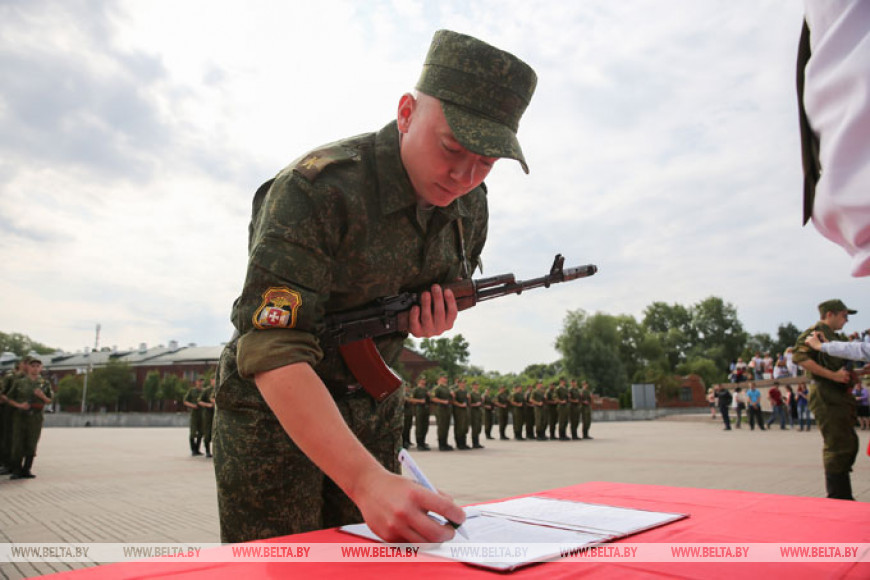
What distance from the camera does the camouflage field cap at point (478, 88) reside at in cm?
164

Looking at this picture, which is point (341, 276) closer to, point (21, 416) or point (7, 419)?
point (21, 416)

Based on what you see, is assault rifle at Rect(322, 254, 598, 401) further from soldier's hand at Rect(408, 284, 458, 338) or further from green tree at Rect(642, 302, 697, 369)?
green tree at Rect(642, 302, 697, 369)

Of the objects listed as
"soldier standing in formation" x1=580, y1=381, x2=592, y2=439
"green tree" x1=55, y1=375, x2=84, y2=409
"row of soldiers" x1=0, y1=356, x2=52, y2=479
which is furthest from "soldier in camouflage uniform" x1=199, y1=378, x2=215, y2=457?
"green tree" x1=55, y1=375, x2=84, y2=409

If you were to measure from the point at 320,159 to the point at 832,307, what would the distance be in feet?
18.6

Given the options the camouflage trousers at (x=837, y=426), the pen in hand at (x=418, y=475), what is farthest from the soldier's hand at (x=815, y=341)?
the pen in hand at (x=418, y=475)

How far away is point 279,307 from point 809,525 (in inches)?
63.8

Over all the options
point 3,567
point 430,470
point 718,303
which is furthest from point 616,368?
point 3,567

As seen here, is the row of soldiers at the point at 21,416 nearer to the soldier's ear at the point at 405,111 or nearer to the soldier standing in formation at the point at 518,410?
the soldier's ear at the point at 405,111

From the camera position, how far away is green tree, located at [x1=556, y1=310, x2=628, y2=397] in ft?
173

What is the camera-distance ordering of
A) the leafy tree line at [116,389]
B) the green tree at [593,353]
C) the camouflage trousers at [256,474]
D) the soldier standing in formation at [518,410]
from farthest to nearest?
1. the leafy tree line at [116,389]
2. the green tree at [593,353]
3. the soldier standing in formation at [518,410]
4. the camouflage trousers at [256,474]

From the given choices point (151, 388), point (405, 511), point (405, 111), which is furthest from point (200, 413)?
point (151, 388)

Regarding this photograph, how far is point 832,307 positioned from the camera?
543 cm

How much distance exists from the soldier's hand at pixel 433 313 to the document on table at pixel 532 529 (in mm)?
632

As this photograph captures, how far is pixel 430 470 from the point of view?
977 centimetres
